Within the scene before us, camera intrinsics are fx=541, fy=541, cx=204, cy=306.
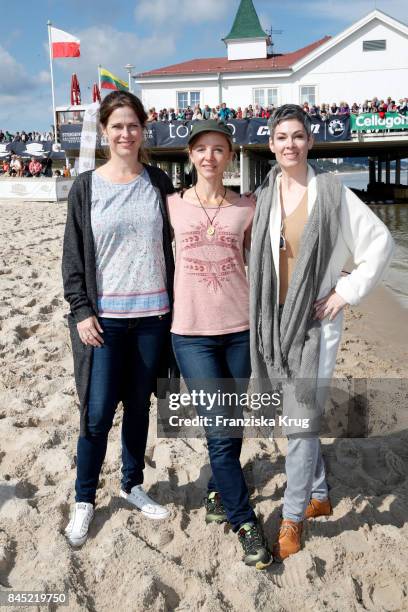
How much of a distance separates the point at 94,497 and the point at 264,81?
103 ft

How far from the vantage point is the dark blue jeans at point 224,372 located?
252cm

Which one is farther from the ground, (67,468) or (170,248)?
(170,248)

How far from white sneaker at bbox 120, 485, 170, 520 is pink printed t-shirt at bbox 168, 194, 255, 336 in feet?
3.24

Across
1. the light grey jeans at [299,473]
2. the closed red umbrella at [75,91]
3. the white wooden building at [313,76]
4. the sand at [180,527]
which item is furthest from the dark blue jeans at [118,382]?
the white wooden building at [313,76]

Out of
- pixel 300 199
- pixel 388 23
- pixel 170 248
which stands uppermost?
pixel 388 23

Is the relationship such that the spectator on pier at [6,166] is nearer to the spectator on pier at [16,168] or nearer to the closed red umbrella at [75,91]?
the spectator on pier at [16,168]

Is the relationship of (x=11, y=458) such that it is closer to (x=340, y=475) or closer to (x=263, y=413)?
(x=263, y=413)

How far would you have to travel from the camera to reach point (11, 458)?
10.9 ft

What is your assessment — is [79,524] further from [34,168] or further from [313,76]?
[313,76]

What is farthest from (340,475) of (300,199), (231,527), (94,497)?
(300,199)

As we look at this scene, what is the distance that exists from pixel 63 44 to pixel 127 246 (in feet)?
80.7

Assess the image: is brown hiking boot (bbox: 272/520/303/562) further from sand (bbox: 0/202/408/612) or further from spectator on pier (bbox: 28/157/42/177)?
spectator on pier (bbox: 28/157/42/177)

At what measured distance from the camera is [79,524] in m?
2.66

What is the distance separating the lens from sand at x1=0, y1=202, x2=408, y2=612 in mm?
2328
